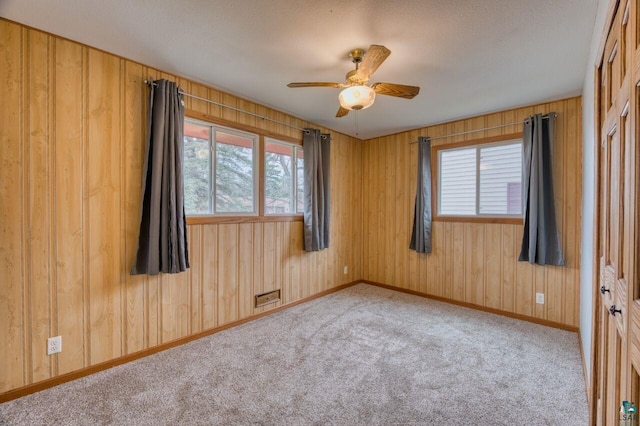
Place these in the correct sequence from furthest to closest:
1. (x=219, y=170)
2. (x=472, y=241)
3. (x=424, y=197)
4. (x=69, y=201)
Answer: (x=424, y=197), (x=472, y=241), (x=219, y=170), (x=69, y=201)

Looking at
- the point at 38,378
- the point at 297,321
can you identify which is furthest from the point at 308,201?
the point at 38,378

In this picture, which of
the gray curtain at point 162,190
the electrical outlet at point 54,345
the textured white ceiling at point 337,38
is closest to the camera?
the textured white ceiling at point 337,38

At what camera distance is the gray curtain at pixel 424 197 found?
414 centimetres

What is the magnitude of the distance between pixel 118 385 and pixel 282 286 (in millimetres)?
1920

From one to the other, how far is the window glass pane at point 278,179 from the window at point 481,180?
213 centimetres

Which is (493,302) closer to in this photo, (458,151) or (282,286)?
(458,151)

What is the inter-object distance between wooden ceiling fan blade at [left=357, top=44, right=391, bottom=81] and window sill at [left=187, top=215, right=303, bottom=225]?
76.1 inches

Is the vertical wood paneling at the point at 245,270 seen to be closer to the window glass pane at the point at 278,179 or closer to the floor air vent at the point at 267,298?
the floor air vent at the point at 267,298

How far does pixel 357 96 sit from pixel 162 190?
70.3 inches

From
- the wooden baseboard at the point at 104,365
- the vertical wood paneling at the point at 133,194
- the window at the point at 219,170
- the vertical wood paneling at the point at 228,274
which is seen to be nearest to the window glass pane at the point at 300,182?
the window at the point at 219,170

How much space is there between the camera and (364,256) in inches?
200

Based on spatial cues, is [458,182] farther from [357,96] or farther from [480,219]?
[357,96]

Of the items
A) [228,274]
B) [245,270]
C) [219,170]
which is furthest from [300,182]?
[228,274]

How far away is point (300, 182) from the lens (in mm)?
4004
